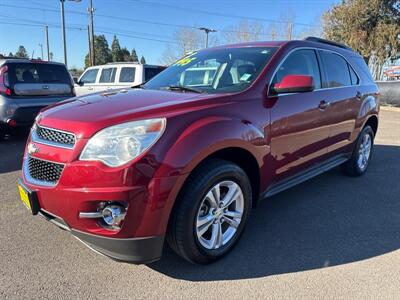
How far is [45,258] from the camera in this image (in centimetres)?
292

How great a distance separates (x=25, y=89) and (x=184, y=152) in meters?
5.74

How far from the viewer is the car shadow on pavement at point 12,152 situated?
549 centimetres

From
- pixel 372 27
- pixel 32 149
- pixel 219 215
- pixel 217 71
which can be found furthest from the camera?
pixel 372 27

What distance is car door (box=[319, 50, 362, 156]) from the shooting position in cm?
418

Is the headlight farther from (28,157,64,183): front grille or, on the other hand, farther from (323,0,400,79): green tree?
(323,0,400,79): green tree

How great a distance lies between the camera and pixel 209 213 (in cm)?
282

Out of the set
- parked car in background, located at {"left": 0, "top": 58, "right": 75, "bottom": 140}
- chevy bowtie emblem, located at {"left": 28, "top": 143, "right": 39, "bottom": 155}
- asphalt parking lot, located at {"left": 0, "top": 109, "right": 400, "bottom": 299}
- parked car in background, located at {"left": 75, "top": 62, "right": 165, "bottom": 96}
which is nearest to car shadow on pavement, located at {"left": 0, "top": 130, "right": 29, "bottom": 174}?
parked car in background, located at {"left": 0, "top": 58, "right": 75, "bottom": 140}

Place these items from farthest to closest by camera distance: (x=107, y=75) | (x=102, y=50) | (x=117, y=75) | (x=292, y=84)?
(x=102, y=50), (x=107, y=75), (x=117, y=75), (x=292, y=84)

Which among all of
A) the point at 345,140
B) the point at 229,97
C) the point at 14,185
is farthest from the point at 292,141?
the point at 14,185

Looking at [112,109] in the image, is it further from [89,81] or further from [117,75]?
[89,81]

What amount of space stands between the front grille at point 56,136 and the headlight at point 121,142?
183mm

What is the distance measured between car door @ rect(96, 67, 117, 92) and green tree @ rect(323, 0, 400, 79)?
66.5 feet

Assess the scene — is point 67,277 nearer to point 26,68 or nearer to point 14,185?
point 14,185

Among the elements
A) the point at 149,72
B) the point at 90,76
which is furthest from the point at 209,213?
the point at 90,76
